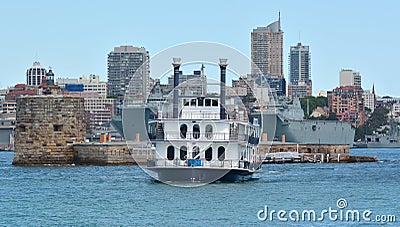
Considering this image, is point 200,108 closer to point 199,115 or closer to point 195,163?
point 199,115

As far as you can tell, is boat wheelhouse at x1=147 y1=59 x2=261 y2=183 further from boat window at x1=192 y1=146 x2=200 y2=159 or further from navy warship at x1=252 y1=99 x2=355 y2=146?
navy warship at x1=252 y1=99 x2=355 y2=146

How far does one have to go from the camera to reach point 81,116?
8794 centimetres

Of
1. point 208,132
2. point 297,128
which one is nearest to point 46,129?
point 208,132

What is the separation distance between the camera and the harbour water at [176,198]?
46.0 metres

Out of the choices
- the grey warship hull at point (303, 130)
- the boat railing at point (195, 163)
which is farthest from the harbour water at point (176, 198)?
the grey warship hull at point (303, 130)

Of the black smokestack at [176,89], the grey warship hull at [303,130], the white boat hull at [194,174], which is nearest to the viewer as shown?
the white boat hull at [194,174]

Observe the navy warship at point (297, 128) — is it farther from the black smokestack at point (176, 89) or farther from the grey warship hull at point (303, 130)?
the black smokestack at point (176, 89)

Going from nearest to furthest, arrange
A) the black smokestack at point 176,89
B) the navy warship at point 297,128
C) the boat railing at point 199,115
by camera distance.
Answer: the boat railing at point 199,115 → the black smokestack at point 176,89 → the navy warship at point 297,128

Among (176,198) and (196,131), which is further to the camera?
(196,131)

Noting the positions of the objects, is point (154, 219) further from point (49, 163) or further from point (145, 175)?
point (49, 163)

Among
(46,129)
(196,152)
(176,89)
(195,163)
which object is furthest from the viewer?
(46,129)

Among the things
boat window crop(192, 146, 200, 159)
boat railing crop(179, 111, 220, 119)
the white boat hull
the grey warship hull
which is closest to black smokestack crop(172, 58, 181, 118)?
boat railing crop(179, 111, 220, 119)

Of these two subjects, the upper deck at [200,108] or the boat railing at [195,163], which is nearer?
the boat railing at [195,163]

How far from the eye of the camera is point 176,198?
5359 cm
